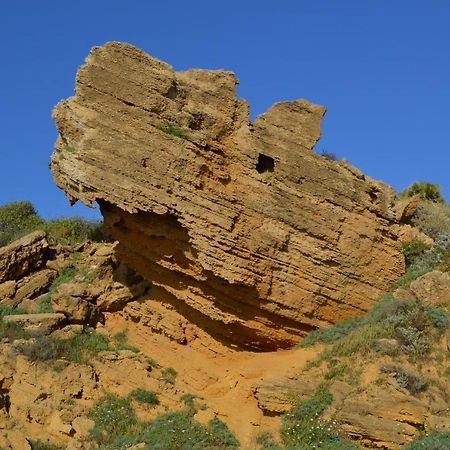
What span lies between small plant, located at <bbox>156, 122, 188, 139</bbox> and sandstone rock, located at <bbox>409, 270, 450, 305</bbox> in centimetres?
656

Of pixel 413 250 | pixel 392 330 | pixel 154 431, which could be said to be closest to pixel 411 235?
pixel 413 250

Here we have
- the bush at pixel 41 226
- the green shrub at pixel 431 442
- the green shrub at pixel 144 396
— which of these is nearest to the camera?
the green shrub at pixel 431 442

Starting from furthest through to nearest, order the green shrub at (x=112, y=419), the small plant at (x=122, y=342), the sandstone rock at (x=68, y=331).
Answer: the small plant at (x=122, y=342)
the sandstone rock at (x=68, y=331)
the green shrub at (x=112, y=419)

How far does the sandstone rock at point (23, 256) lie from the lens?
15.4 m

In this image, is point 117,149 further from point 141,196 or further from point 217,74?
point 217,74

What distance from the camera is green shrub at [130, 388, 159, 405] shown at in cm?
1259

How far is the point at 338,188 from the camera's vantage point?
1455 centimetres

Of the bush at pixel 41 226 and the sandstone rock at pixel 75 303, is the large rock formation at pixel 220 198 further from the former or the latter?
the bush at pixel 41 226

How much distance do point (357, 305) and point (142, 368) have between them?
211 inches

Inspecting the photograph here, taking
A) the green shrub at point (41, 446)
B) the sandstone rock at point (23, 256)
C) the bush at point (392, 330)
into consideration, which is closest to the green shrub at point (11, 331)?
the sandstone rock at point (23, 256)

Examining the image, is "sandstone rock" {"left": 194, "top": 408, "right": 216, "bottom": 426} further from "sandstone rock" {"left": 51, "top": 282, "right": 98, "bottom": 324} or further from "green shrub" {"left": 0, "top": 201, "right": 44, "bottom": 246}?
"green shrub" {"left": 0, "top": 201, "right": 44, "bottom": 246}

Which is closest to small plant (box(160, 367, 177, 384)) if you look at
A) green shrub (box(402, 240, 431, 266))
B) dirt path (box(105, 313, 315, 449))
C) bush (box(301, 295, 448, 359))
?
dirt path (box(105, 313, 315, 449))

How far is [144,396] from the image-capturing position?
41.5 ft

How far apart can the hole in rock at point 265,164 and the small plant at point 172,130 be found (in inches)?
76.8
